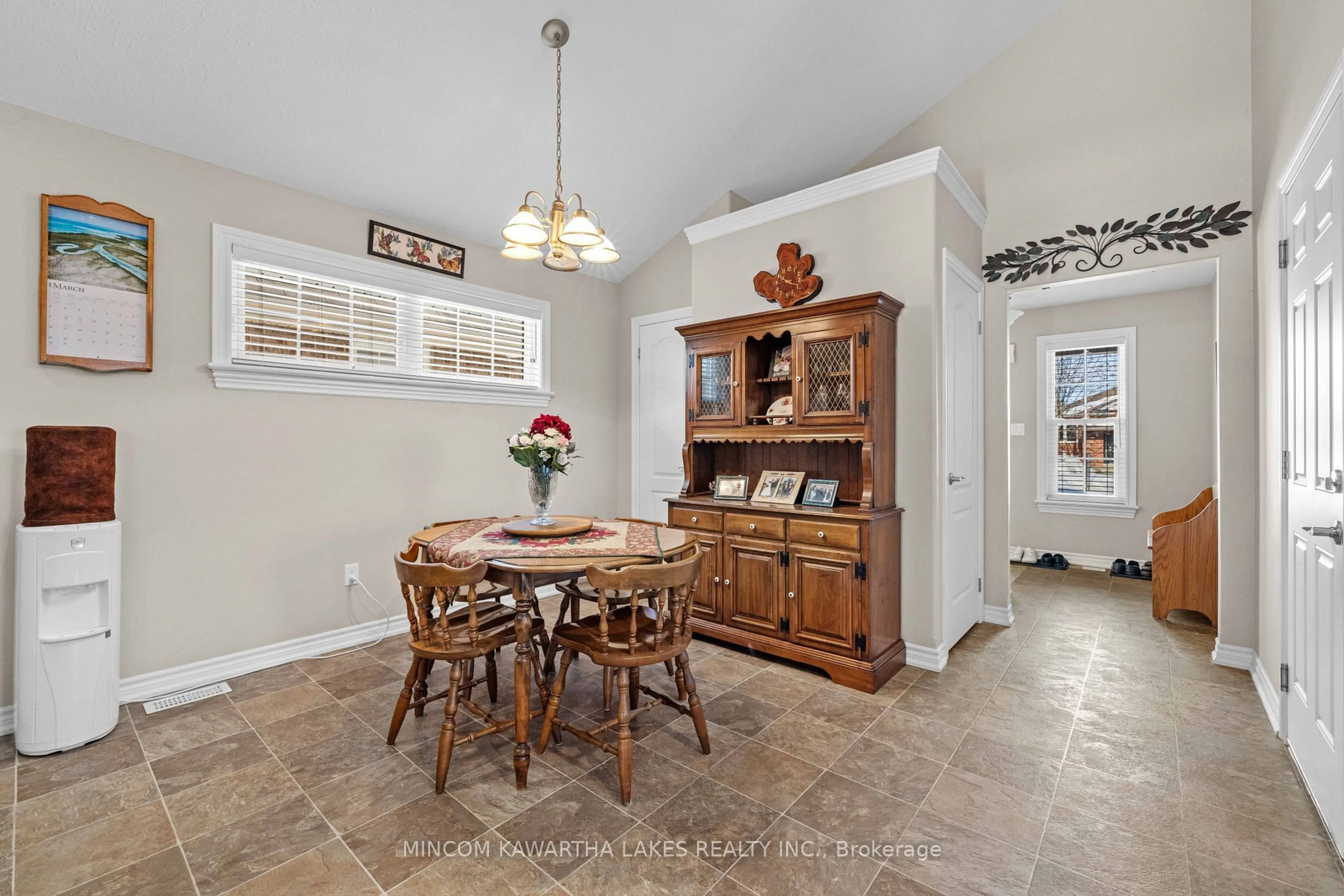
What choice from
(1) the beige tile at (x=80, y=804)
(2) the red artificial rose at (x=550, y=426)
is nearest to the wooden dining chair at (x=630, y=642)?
(2) the red artificial rose at (x=550, y=426)

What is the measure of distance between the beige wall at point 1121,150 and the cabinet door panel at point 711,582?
1.89 m

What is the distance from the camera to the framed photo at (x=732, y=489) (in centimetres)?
355

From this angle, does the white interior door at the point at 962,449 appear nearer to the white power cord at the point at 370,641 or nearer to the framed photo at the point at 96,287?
the white power cord at the point at 370,641

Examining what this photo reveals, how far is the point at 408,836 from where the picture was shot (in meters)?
1.83

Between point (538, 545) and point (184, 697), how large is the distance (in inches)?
76.6

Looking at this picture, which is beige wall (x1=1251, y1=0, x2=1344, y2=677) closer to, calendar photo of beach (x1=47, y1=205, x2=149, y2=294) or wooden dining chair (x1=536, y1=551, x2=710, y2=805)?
wooden dining chair (x1=536, y1=551, x2=710, y2=805)

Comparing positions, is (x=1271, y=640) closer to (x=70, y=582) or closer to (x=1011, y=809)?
(x=1011, y=809)

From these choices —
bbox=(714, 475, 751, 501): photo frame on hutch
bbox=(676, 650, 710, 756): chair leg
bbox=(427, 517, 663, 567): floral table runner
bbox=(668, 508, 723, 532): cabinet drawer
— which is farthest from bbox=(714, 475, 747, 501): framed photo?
bbox=(676, 650, 710, 756): chair leg

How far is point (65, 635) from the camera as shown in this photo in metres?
2.29

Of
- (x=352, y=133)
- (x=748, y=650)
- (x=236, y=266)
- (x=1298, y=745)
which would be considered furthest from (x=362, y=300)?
(x=1298, y=745)

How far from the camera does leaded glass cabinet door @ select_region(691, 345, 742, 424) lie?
3529 millimetres

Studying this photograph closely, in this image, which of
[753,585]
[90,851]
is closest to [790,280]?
[753,585]

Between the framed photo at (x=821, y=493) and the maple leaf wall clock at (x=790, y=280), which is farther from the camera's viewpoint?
the maple leaf wall clock at (x=790, y=280)

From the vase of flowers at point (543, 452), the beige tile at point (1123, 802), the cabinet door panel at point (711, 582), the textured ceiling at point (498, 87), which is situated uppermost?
the textured ceiling at point (498, 87)
